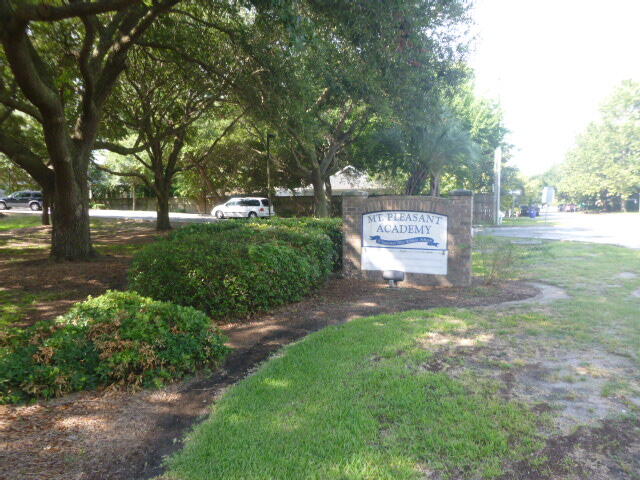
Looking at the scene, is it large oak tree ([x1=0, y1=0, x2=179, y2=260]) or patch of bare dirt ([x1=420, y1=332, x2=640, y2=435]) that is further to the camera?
large oak tree ([x1=0, y1=0, x2=179, y2=260])

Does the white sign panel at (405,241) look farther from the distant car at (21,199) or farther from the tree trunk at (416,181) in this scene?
the distant car at (21,199)

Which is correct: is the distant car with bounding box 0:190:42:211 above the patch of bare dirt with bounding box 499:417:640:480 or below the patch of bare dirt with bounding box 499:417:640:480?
above

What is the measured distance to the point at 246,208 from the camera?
34.3m

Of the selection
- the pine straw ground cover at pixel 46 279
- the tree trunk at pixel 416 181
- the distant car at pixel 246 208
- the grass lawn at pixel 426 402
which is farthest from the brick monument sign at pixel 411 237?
the distant car at pixel 246 208

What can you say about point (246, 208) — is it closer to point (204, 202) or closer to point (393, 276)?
point (204, 202)

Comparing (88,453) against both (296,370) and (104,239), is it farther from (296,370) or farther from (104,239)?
(104,239)

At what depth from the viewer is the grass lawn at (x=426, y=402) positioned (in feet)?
8.96

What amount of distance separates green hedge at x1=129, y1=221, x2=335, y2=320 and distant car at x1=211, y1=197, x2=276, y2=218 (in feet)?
89.2

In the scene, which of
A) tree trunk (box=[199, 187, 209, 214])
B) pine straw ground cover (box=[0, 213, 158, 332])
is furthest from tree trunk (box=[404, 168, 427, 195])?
tree trunk (box=[199, 187, 209, 214])

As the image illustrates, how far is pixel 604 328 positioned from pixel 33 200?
46.6 m

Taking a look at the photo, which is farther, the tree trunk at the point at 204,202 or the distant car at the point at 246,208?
the tree trunk at the point at 204,202

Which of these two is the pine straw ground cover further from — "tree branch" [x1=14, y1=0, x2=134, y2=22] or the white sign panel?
the white sign panel

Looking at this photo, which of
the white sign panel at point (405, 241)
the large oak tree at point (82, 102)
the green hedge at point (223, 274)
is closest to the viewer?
the green hedge at point (223, 274)

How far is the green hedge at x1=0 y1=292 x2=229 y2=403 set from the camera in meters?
3.77
